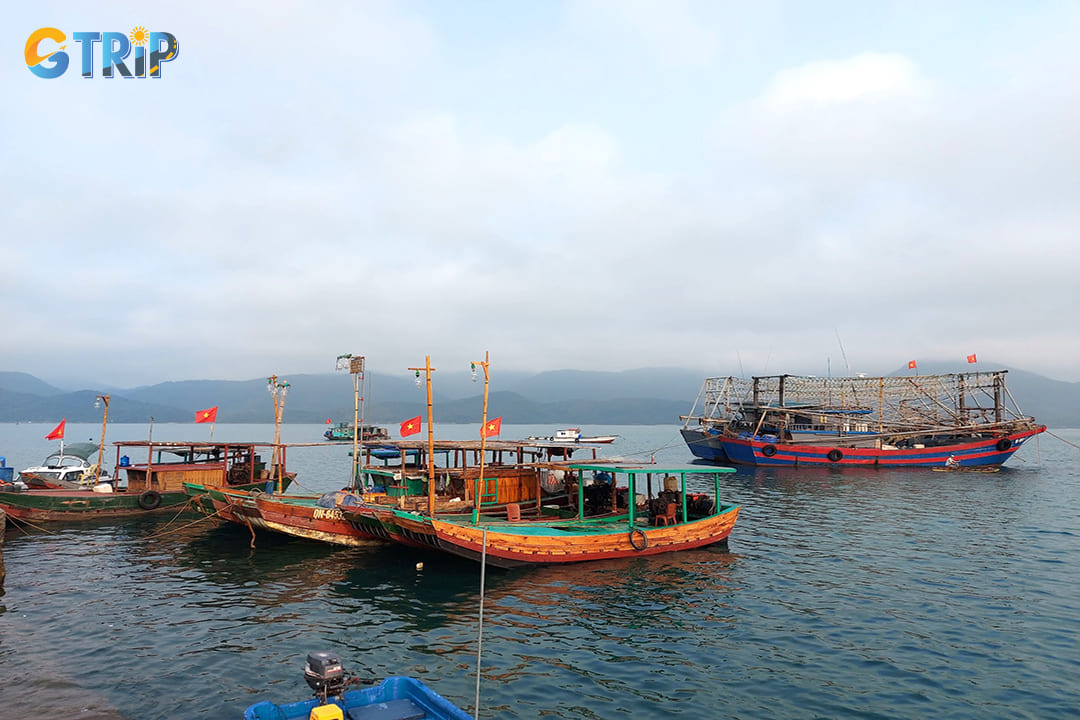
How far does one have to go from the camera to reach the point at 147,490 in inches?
1394

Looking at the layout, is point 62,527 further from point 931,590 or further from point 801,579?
point 931,590

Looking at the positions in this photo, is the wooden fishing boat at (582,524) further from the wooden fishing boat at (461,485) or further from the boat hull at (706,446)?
the boat hull at (706,446)

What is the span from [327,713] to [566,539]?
14.9m

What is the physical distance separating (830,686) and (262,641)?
14327 millimetres

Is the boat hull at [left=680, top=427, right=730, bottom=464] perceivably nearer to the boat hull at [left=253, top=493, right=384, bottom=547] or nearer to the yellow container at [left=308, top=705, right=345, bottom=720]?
the boat hull at [left=253, top=493, right=384, bottom=547]

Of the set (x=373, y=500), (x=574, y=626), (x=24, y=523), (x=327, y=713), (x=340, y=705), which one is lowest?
(x=24, y=523)

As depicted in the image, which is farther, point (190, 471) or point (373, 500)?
point (190, 471)

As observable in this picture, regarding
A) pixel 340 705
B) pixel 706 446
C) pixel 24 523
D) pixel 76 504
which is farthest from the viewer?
pixel 706 446

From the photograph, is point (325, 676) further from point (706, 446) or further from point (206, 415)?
point (706, 446)

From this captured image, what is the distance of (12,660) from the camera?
14.8 m

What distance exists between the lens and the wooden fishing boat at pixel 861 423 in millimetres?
63844

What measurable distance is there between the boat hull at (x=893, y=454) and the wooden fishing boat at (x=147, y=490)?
5012cm

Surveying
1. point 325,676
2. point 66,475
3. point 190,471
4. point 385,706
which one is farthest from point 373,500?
point 66,475

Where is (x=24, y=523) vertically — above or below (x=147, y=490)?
below
